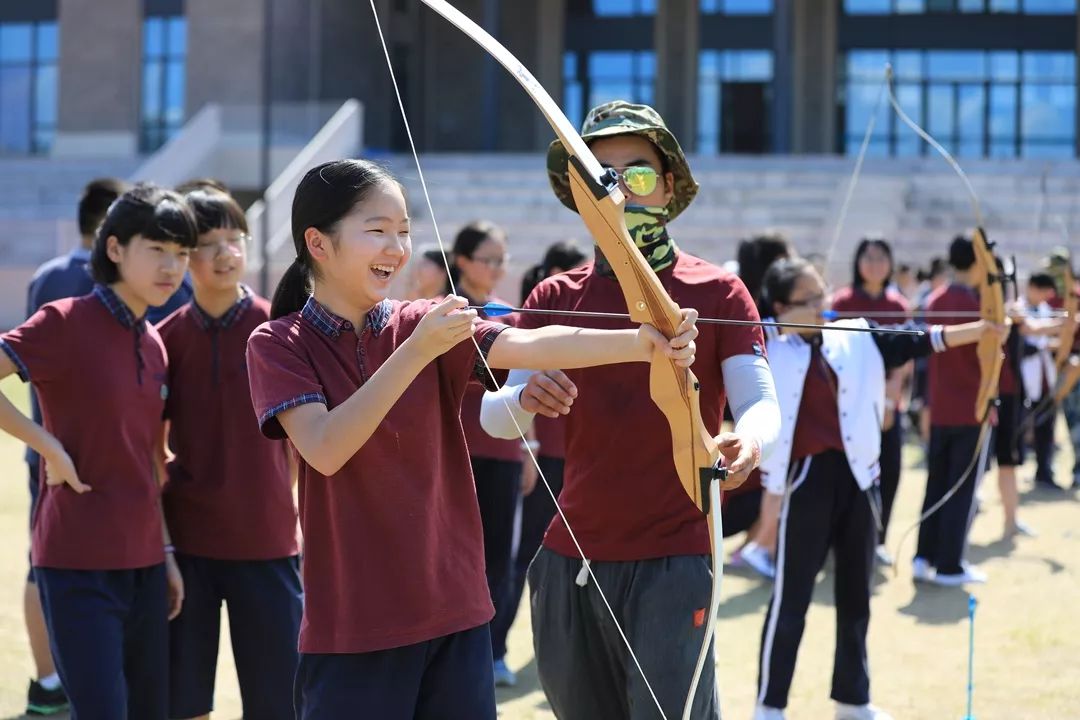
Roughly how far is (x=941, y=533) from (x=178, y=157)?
67.1 feet

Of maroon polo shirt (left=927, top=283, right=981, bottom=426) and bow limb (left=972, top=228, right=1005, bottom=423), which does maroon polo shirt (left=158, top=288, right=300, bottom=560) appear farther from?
maroon polo shirt (left=927, top=283, right=981, bottom=426)

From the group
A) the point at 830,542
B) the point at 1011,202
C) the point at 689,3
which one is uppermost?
the point at 689,3

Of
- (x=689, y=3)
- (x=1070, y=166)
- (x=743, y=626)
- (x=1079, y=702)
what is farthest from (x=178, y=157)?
(x=1079, y=702)

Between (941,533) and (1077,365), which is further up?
(1077,365)

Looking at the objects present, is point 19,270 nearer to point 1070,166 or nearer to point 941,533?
point 1070,166

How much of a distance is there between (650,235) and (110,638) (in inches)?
71.2

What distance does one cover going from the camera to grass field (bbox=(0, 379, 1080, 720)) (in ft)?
18.7

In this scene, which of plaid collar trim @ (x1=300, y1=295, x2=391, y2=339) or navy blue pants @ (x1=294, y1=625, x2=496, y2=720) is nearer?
navy blue pants @ (x1=294, y1=625, x2=496, y2=720)

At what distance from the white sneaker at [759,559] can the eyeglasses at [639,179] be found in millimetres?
5288

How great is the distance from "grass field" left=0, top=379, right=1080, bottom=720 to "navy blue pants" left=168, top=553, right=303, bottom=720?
1.35 meters

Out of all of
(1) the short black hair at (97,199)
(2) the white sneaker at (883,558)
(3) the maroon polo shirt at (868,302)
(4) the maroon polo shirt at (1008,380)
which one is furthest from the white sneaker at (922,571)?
(1) the short black hair at (97,199)

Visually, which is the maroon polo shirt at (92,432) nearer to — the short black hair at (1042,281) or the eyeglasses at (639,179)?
the eyeglasses at (639,179)

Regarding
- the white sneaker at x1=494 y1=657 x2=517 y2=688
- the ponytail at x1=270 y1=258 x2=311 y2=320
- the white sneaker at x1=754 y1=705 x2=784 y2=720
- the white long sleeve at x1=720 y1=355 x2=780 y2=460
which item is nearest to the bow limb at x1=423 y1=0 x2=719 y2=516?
the white long sleeve at x1=720 y1=355 x2=780 y2=460

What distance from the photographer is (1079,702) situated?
5.71 metres
